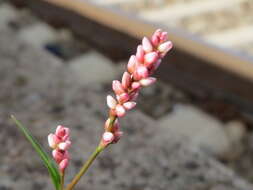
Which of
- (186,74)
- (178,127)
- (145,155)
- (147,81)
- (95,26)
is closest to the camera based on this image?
(147,81)

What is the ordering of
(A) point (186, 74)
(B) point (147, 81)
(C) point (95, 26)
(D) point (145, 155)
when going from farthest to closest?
(C) point (95, 26) → (A) point (186, 74) → (D) point (145, 155) → (B) point (147, 81)

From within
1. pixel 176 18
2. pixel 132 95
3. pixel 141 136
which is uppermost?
pixel 132 95

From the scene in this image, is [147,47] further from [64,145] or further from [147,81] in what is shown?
[64,145]

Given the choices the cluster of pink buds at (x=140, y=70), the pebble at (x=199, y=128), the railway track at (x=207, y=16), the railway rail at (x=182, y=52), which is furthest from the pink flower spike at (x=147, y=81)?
the railway track at (x=207, y=16)

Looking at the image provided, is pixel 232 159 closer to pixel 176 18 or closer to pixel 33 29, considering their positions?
pixel 176 18

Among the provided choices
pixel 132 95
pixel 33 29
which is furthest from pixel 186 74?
pixel 132 95

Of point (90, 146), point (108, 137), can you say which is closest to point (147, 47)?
point (108, 137)

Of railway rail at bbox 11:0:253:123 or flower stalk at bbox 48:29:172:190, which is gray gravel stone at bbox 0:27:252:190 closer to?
railway rail at bbox 11:0:253:123
